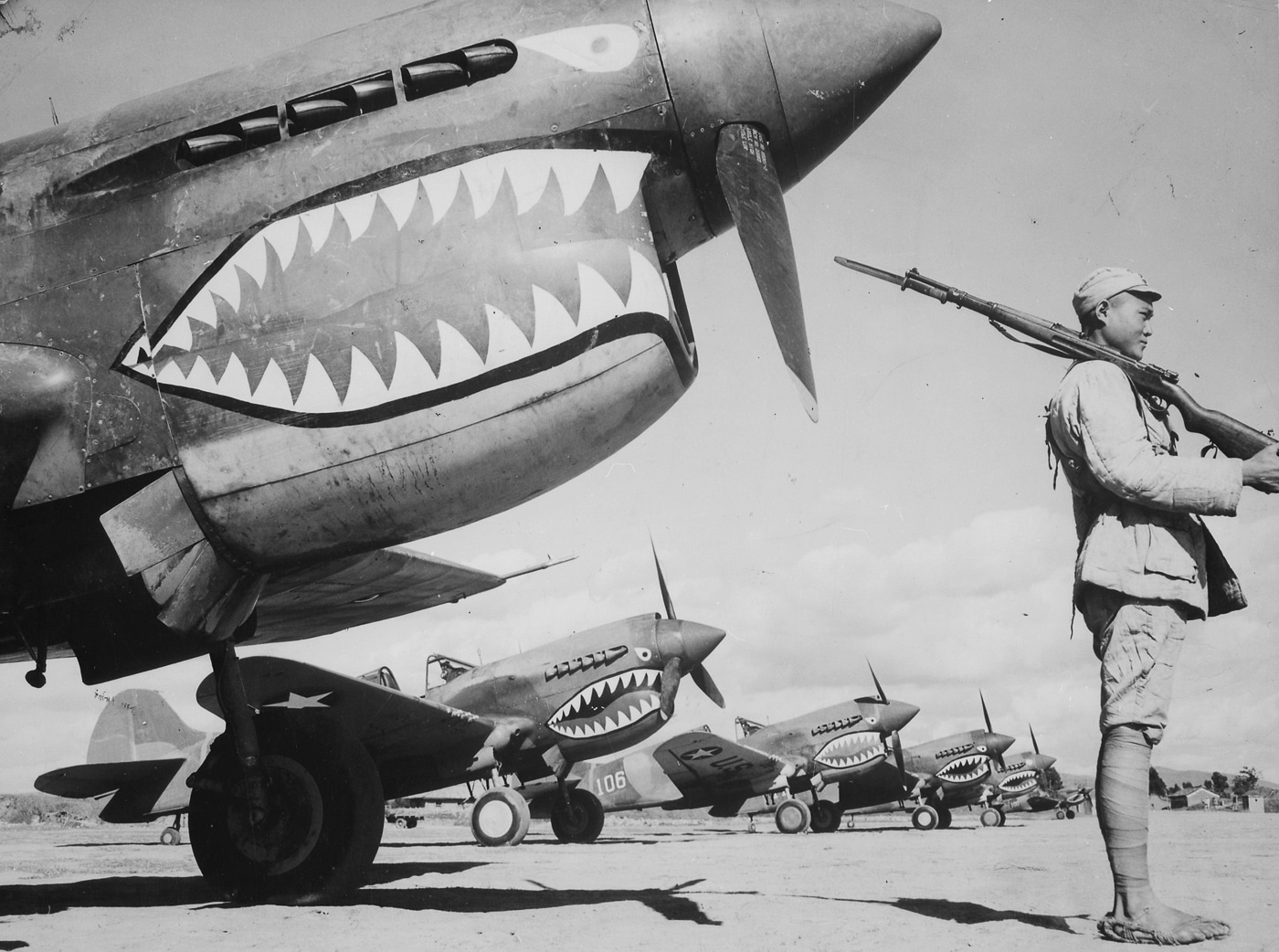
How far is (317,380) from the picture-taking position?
2.89 m

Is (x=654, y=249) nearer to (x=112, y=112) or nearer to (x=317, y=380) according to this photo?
(x=317, y=380)

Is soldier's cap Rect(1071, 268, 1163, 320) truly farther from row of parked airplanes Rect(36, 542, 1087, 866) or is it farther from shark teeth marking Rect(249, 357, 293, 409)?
row of parked airplanes Rect(36, 542, 1087, 866)

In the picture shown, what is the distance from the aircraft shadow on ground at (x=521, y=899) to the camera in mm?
3424

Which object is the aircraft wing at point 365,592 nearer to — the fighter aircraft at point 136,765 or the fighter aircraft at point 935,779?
the fighter aircraft at point 136,765

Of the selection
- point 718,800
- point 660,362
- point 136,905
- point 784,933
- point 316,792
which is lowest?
point 718,800

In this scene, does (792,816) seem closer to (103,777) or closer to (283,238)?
(103,777)

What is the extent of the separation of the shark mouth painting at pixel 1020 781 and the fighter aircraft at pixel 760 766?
7029 mm

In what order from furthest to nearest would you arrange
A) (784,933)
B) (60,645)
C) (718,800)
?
1. (718,800)
2. (60,645)
3. (784,933)

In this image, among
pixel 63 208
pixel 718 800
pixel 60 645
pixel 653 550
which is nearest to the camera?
pixel 63 208

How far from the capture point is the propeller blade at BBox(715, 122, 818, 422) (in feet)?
9.71

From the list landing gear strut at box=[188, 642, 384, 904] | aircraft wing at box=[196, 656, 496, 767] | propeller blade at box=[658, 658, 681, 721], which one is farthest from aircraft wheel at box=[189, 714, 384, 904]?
propeller blade at box=[658, 658, 681, 721]

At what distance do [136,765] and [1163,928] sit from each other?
11684mm

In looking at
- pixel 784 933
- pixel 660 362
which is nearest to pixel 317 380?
pixel 660 362

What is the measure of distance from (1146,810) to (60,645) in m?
3.83
